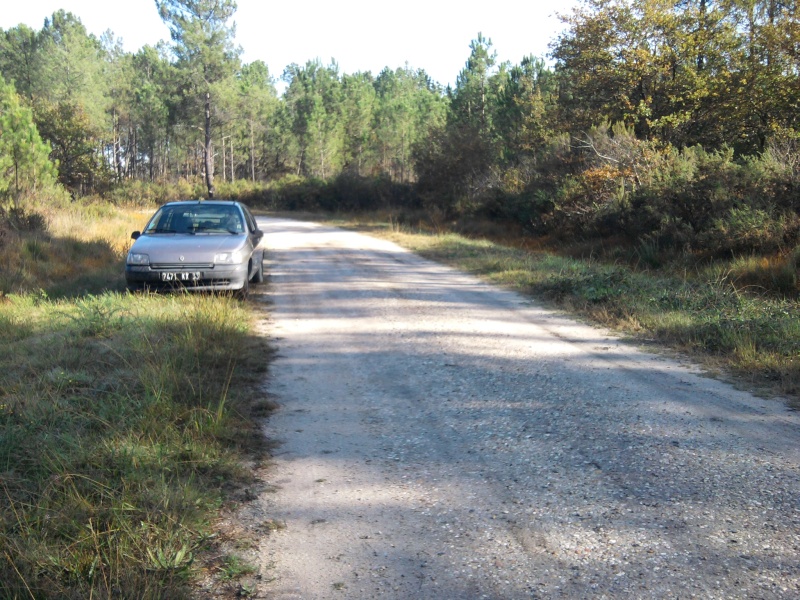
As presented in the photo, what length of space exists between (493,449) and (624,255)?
1410 cm

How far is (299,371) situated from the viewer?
705cm

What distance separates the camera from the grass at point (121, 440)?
10.5ft

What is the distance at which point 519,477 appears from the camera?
4.38 metres

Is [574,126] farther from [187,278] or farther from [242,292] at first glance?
[187,278]

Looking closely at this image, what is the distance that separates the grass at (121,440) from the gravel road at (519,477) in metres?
0.39

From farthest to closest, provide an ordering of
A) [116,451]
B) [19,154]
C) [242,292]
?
[19,154], [242,292], [116,451]

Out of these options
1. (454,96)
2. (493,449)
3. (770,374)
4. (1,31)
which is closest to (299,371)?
(493,449)

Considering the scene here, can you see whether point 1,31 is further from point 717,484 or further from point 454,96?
point 717,484

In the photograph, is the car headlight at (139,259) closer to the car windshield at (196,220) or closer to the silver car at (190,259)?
the silver car at (190,259)

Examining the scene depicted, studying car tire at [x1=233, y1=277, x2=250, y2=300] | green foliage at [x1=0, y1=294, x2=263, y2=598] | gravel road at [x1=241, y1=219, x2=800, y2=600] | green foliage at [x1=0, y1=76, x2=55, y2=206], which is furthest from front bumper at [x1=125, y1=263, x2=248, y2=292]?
green foliage at [x1=0, y1=76, x2=55, y2=206]

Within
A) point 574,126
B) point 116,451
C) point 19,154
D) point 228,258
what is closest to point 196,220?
point 228,258

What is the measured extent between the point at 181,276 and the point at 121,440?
231 inches

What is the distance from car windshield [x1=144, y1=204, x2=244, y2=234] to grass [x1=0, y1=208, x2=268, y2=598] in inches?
85.9

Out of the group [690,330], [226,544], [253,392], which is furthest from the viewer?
[690,330]
